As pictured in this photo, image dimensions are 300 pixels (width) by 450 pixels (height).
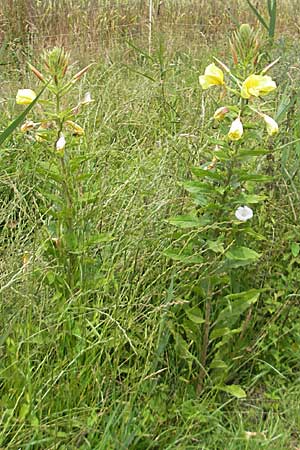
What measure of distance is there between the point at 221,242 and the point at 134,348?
42cm

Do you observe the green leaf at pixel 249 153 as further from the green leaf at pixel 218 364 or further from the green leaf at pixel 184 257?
the green leaf at pixel 218 364

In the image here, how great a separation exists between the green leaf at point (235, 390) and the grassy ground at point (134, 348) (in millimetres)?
39

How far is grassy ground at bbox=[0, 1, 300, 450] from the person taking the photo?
5.43 ft

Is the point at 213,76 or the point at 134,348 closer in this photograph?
the point at 134,348

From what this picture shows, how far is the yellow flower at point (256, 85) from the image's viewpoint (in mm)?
1760

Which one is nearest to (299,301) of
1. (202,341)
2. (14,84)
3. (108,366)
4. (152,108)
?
(202,341)

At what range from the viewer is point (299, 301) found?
219cm

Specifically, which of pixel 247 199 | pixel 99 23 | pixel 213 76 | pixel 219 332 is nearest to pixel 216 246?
pixel 247 199

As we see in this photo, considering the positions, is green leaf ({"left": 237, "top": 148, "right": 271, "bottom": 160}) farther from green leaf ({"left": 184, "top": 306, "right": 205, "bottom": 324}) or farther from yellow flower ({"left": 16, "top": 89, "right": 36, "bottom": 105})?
yellow flower ({"left": 16, "top": 89, "right": 36, "bottom": 105})

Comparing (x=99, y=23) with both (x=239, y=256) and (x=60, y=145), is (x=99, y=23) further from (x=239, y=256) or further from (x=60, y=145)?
(x=239, y=256)

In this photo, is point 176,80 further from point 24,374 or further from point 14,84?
point 24,374

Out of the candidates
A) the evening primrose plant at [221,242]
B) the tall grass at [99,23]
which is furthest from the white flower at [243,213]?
the tall grass at [99,23]

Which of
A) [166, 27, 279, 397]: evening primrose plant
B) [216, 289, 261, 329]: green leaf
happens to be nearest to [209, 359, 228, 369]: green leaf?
[166, 27, 279, 397]: evening primrose plant

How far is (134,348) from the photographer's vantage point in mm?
1668
